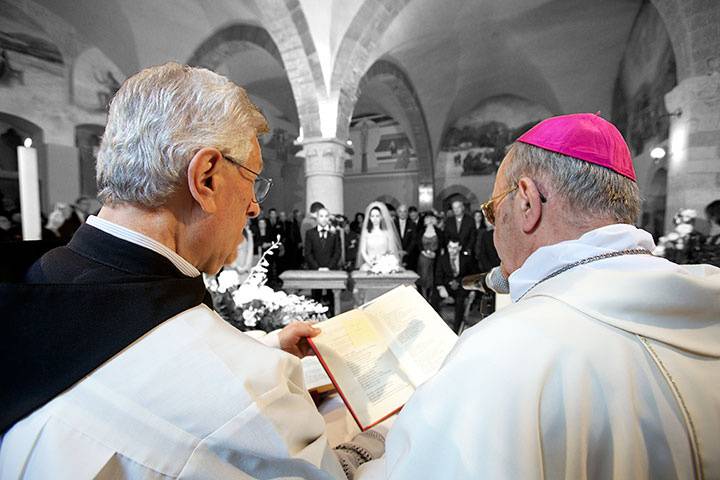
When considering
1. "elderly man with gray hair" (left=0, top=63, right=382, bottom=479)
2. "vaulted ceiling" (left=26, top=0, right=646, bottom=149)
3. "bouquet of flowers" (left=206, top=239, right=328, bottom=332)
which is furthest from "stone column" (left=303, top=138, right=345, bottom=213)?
"elderly man with gray hair" (left=0, top=63, right=382, bottom=479)

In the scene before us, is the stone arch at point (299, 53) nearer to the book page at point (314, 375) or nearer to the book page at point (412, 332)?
the book page at point (314, 375)

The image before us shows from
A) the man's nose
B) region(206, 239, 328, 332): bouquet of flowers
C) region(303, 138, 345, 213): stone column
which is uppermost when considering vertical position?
region(303, 138, 345, 213): stone column

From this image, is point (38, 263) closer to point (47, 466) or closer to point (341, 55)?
point (47, 466)

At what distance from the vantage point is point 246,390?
720mm

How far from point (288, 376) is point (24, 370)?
0.46m

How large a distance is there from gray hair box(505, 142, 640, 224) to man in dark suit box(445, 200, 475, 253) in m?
6.22

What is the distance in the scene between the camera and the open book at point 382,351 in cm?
121

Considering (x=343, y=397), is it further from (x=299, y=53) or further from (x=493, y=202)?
(x=299, y=53)

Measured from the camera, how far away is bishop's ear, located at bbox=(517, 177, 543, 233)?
3.05ft

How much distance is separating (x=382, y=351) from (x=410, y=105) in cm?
1100

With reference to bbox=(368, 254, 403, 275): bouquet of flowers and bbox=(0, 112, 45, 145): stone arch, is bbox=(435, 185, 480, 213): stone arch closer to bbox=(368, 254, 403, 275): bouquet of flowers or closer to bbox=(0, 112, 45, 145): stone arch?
bbox=(368, 254, 403, 275): bouquet of flowers

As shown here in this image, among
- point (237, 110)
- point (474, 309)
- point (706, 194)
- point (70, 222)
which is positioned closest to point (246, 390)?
point (237, 110)

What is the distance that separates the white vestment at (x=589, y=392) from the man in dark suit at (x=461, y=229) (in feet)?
21.1

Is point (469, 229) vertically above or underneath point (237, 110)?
underneath
